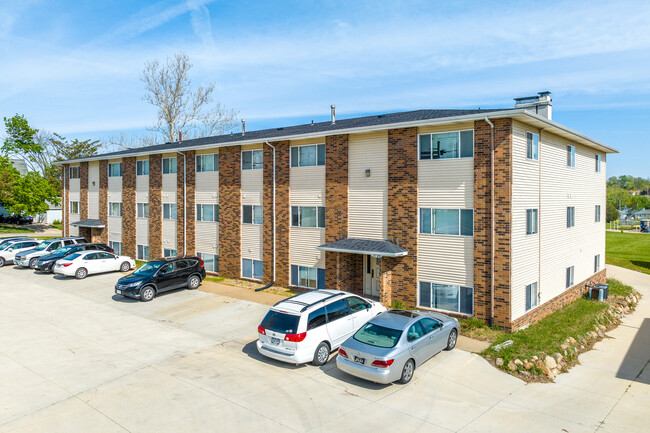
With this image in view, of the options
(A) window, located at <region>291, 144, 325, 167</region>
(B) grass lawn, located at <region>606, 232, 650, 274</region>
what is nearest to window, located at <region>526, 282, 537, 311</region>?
(A) window, located at <region>291, 144, 325, 167</region>

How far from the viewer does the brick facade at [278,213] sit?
797 inches

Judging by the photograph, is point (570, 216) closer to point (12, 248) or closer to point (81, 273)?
point (81, 273)

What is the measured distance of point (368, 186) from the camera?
17.4 m

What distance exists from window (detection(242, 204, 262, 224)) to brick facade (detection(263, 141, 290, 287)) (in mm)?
557

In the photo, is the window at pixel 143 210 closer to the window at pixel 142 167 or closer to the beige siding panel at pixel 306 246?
the window at pixel 142 167

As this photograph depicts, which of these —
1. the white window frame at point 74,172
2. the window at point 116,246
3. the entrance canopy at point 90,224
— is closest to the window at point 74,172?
the white window frame at point 74,172

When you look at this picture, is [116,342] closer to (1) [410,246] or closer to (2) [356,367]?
(2) [356,367]

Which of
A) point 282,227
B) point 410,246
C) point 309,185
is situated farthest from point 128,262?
point 410,246

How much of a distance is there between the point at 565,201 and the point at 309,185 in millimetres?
11536

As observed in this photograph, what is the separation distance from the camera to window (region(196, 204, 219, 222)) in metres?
23.4

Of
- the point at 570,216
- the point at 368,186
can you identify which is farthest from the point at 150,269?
the point at 570,216

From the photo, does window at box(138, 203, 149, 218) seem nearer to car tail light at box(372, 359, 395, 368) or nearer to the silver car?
the silver car

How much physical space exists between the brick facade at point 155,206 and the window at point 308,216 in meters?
10.7

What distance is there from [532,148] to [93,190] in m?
29.6
